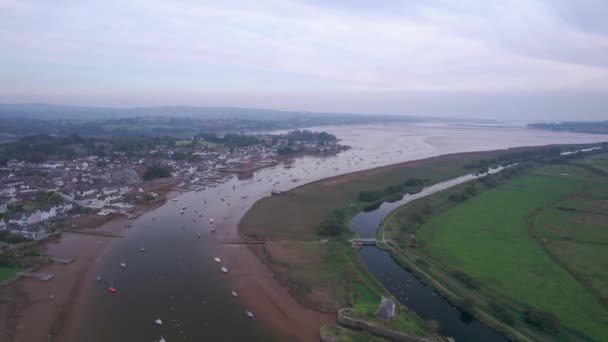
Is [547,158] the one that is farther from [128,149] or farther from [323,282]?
[128,149]

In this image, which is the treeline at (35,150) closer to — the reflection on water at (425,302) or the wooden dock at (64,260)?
the wooden dock at (64,260)

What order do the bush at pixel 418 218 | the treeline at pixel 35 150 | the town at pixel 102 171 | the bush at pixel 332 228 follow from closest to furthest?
the bush at pixel 332 228, the bush at pixel 418 218, the town at pixel 102 171, the treeline at pixel 35 150

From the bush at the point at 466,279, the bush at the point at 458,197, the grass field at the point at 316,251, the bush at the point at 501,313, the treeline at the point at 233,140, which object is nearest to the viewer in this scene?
the bush at the point at 501,313

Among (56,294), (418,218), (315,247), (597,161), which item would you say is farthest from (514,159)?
(56,294)

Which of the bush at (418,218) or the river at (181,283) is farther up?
the bush at (418,218)

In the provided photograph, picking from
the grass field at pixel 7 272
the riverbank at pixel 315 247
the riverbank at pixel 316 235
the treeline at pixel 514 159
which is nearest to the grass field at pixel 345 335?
the riverbank at pixel 315 247

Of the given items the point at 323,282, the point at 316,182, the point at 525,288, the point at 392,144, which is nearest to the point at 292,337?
the point at 323,282
